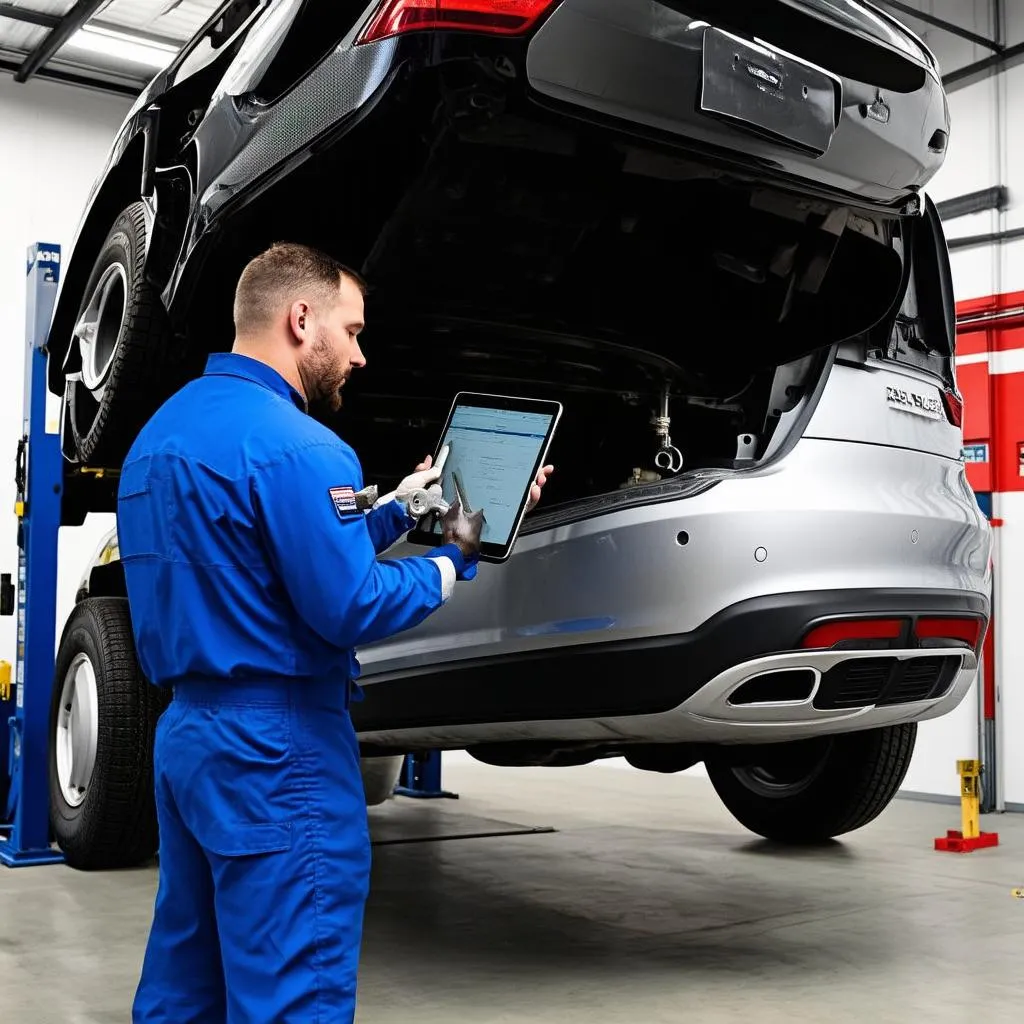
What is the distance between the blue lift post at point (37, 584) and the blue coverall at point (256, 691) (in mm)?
2940

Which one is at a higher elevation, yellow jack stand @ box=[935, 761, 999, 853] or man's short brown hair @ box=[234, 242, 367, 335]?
man's short brown hair @ box=[234, 242, 367, 335]

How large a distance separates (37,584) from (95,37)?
5.72 m

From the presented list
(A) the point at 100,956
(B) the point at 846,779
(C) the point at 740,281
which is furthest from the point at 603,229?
(B) the point at 846,779

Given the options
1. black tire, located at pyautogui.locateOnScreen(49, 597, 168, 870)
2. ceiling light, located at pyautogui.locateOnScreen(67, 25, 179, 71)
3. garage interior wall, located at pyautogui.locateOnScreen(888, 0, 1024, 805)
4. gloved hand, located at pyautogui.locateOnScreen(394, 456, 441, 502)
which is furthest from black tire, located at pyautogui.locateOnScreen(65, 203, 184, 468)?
ceiling light, located at pyautogui.locateOnScreen(67, 25, 179, 71)

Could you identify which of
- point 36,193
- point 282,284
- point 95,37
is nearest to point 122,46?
Answer: point 95,37

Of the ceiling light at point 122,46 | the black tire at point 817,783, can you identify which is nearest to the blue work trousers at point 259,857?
the black tire at point 817,783

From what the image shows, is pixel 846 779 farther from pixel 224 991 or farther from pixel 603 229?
pixel 224 991

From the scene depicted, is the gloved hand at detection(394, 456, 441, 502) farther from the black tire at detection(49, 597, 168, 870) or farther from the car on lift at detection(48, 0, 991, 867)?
the black tire at detection(49, 597, 168, 870)

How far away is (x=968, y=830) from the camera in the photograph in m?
5.30

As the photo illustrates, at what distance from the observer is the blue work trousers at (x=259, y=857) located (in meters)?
1.67

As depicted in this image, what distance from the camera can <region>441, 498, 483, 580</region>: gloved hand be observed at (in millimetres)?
2043

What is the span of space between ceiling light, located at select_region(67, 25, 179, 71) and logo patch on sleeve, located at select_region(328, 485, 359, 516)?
320 inches

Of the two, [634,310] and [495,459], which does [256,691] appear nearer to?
[495,459]

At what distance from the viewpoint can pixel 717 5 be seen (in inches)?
87.7
